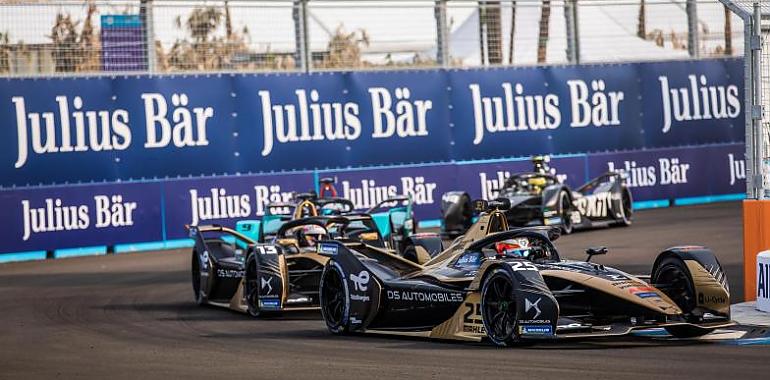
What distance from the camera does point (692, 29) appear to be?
108 feet

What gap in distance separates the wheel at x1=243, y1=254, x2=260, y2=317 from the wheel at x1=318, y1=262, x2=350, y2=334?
1639mm

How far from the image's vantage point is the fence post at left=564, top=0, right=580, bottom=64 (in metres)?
31.1

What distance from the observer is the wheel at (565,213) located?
2475 centimetres

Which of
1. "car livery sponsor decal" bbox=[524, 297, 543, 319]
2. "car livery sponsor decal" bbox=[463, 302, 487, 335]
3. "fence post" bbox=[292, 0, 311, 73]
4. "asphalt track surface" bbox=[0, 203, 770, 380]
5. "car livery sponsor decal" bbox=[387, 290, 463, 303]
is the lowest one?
"asphalt track surface" bbox=[0, 203, 770, 380]

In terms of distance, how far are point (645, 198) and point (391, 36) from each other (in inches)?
257

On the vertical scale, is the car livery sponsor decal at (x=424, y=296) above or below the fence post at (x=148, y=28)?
below

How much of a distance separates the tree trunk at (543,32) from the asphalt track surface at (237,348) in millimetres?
11023

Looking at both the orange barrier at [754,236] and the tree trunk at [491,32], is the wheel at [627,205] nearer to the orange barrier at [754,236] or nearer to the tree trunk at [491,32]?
the tree trunk at [491,32]

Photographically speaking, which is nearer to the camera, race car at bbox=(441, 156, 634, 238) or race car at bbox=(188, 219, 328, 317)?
race car at bbox=(188, 219, 328, 317)

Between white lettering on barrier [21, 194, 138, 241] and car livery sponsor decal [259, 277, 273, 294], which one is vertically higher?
white lettering on barrier [21, 194, 138, 241]

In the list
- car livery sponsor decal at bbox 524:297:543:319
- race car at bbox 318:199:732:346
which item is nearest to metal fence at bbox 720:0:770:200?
race car at bbox 318:199:732:346

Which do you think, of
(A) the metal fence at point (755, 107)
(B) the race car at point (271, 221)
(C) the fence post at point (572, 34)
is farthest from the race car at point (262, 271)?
(C) the fence post at point (572, 34)

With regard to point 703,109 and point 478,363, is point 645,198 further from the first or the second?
point 478,363

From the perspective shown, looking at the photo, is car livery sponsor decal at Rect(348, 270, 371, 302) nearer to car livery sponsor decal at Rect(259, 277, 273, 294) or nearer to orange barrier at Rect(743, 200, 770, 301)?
car livery sponsor decal at Rect(259, 277, 273, 294)
